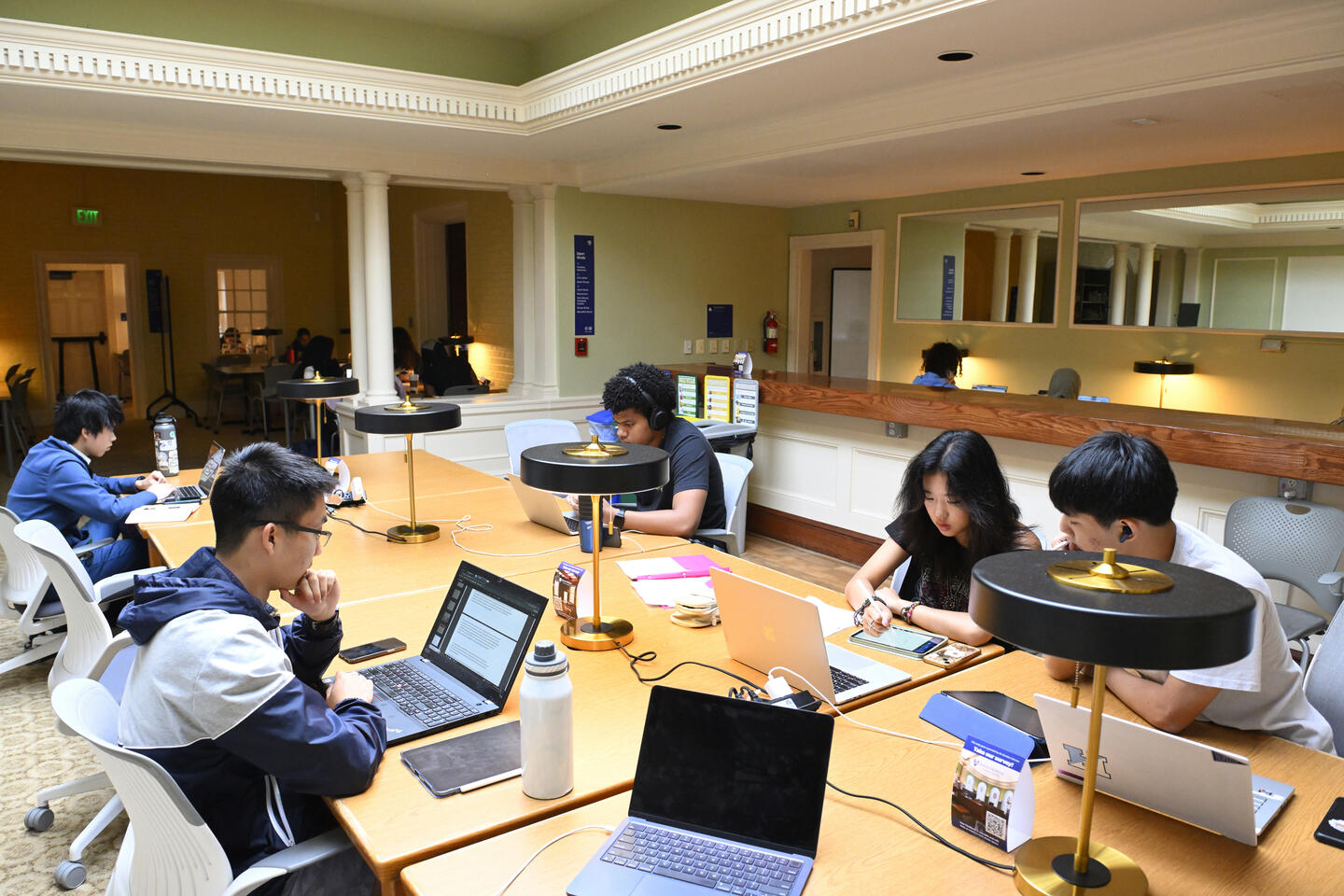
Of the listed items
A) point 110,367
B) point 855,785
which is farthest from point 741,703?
point 110,367

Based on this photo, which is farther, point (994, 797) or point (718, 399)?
point (718, 399)

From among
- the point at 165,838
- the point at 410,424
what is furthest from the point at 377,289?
the point at 165,838

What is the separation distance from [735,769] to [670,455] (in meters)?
1.96

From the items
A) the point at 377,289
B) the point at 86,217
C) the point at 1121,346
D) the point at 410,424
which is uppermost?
the point at 86,217

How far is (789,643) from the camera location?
1945mm

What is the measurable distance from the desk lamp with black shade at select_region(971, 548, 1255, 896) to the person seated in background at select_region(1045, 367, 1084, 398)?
5346 millimetres

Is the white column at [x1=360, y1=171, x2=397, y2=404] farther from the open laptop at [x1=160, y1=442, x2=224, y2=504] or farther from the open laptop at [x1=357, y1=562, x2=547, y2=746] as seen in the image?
the open laptop at [x1=357, y1=562, x2=547, y2=746]

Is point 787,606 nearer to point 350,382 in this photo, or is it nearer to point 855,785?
point 855,785

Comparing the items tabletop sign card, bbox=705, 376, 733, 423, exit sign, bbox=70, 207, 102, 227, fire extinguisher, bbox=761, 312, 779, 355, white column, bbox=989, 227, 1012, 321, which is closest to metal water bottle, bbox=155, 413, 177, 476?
tabletop sign card, bbox=705, 376, 733, 423

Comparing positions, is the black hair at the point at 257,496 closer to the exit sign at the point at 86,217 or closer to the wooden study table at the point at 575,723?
the wooden study table at the point at 575,723

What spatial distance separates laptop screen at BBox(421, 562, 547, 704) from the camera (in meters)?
1.88

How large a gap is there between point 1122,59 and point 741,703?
3.23 meters

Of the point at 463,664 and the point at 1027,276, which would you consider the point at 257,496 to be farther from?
the point at 1027,276

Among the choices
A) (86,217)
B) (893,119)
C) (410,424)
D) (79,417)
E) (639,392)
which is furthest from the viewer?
(86,217)
